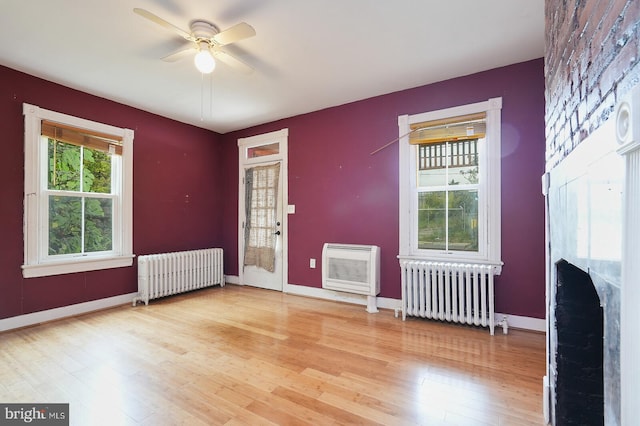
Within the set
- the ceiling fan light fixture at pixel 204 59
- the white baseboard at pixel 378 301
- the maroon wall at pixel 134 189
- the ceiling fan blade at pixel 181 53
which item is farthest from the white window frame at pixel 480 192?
the maroon wall at pixel 134 189

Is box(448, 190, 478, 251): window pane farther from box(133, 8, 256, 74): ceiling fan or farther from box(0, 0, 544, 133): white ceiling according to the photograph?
box(133, 8, 256, 74): ceiling fan

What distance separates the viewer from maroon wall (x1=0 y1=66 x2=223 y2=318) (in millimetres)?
3006

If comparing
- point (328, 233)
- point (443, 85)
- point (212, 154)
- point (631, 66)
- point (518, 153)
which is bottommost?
point (328, 233)

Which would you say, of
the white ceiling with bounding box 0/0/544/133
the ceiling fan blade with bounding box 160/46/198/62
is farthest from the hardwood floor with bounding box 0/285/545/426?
the white ceiling with bounding box 0/0/544/133

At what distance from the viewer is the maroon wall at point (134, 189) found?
3006 mm

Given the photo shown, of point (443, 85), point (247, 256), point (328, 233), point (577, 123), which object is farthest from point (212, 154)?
point (577, 123)

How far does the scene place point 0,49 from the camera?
8.71ft

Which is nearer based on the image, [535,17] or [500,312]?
[535,17]

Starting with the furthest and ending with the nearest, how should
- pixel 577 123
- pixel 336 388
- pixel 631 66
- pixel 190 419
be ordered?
pixel 336 388 < pixel 190 419 < pixel 577 123 < pixel 631 66

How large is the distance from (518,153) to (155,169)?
181 inches

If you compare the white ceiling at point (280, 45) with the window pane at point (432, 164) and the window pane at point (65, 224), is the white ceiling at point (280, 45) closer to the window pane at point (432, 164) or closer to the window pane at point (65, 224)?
the window pane at point (432, 164)

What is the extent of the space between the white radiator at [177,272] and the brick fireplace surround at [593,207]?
13.8 feet

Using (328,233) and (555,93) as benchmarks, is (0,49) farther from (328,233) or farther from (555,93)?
(555,93)

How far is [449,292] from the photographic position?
120 inches
